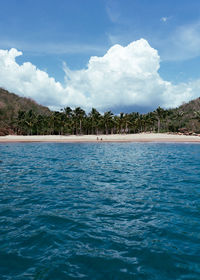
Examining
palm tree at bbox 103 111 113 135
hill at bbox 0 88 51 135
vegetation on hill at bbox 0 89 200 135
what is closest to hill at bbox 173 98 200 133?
vegetation on hill at bbox 0 89 200 135

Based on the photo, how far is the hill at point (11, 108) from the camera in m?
124

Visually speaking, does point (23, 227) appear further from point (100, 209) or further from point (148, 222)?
point (148, 222)

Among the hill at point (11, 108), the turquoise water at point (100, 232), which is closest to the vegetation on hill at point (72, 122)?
the hill at point (11, 108)

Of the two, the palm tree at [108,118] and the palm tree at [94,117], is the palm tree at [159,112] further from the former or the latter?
the palm tree at [94,117]

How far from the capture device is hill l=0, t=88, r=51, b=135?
407ft

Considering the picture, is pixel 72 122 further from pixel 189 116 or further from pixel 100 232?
pixel 100 232

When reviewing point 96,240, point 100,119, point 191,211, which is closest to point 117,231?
point 96,240

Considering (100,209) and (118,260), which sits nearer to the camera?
(118,260)

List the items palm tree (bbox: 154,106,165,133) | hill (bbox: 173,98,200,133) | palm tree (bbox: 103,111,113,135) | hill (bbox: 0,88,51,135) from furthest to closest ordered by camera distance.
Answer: hill (bbox: 0,88,51,135), palm tree (bbox: 103,111,113,135), palm tree (bbox: 154,106,165,133), hill (bbox: 173,98,200,133)

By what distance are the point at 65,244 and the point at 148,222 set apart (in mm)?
3491

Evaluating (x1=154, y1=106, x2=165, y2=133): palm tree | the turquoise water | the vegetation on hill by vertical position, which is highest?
(x1=154, y1=106, x2=165, y2=133): palm tree

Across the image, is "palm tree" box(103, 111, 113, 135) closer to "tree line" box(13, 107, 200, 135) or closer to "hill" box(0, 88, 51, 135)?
"tree line" box(13, 107, 200, 135)

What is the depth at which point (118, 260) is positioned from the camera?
6000mm

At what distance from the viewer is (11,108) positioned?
145625mm
